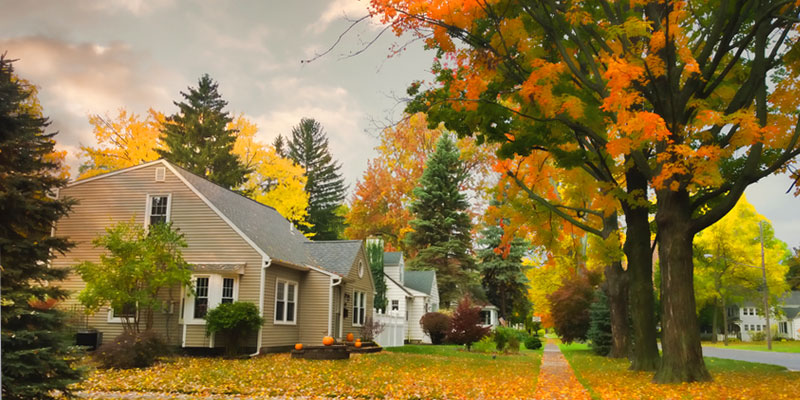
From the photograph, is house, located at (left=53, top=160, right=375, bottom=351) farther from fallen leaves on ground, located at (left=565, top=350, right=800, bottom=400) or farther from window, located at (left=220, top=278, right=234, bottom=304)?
fallen leaves on ground, located at (left=565, top=350, right=800, bottom=400)

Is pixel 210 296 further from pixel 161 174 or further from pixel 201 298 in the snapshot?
pixel 161 174

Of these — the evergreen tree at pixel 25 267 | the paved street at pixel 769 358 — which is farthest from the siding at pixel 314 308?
the paved street at pixel 769 358

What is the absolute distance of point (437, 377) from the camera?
13.5 metres

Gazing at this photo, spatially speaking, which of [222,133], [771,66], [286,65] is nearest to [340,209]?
[222,133]

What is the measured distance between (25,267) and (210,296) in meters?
12.2

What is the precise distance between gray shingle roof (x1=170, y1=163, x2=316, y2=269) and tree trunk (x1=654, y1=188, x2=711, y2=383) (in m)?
12.2

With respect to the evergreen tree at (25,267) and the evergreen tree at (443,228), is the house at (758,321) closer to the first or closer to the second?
the evergreen tree at (443,228)

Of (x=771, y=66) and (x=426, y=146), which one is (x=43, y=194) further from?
(x=426, y=146)

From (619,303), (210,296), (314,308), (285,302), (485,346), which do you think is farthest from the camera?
(485,346)

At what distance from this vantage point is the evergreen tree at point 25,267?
690 cm

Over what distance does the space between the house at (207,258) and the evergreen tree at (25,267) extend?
1118cm

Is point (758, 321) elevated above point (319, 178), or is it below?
below

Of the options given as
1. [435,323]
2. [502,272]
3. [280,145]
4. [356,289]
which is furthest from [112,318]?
[280,145]

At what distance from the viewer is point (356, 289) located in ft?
84.6
